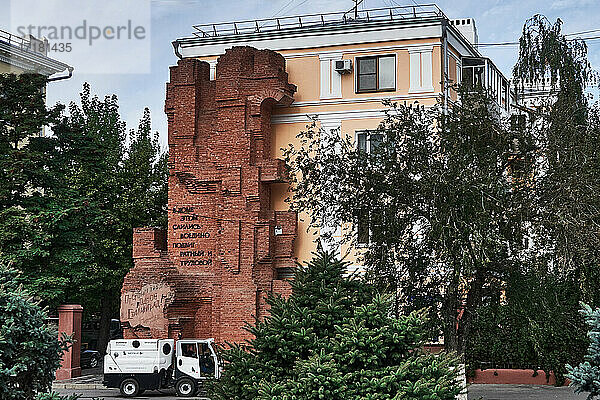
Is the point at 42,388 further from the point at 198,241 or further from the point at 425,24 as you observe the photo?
the point at 425,24

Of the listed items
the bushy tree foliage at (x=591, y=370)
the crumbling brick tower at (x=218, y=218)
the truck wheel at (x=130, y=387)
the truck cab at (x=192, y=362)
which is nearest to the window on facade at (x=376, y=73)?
the crumbling brick tower at (x=218, y=218)

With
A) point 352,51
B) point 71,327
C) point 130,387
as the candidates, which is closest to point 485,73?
point 352,51

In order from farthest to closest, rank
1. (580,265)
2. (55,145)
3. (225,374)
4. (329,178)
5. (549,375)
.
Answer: (55,145) < (549,375) < (329,178) < (580,265) < (225,374)

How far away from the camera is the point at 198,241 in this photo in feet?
91.6

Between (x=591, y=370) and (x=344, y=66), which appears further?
(x=344, y=66)

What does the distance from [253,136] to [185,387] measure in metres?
8.53

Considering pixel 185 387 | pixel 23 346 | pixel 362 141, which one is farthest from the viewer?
pixel 362 141

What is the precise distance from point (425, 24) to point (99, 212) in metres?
14.5

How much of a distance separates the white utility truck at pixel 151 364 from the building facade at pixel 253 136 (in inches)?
69.1

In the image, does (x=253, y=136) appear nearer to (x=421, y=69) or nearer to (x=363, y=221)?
(x=421, y=69)

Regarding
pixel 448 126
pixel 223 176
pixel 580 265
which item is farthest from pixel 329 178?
pixel 223 176

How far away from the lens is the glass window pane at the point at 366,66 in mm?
28297

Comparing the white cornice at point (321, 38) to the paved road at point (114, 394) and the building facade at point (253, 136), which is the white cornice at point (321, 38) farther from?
the paved road at point (114, 394)

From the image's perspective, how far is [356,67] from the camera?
93.2 feet
